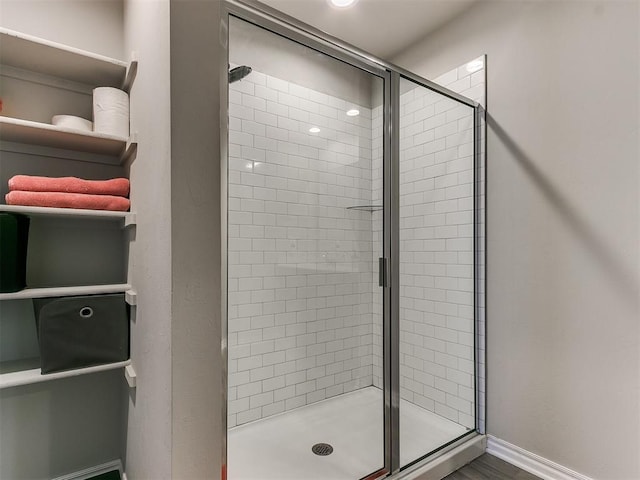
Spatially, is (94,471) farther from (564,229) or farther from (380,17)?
(380,17)

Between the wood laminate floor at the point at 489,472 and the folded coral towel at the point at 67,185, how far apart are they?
6.67ft

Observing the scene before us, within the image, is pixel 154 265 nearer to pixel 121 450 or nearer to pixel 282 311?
pixel 282 311

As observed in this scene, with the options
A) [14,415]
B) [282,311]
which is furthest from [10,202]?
[282,311]

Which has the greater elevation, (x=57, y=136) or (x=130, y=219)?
(x=57, y=136)

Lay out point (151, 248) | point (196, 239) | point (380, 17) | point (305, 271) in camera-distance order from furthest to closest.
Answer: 1. point (380, 17)
2. point (305, 271)
3. point (151, 248)
4. point (196, 239)

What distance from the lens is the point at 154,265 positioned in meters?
1.17

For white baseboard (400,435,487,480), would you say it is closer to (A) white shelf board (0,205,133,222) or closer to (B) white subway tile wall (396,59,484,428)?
(B) white subway tile wall (396,59,484,428)

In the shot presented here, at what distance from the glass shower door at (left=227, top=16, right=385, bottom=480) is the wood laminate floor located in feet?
1.49

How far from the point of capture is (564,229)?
5.68ft

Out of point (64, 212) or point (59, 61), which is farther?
point (59, 61)

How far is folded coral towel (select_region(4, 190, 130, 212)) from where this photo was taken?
1.39 meters

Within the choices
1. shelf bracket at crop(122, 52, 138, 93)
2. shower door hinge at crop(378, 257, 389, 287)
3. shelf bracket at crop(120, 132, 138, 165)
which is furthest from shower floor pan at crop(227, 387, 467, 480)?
shelf bracket at crop(122, 52, 138, 93)

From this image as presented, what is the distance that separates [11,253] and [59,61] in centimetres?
83

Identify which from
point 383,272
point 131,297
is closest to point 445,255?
point 383,272
